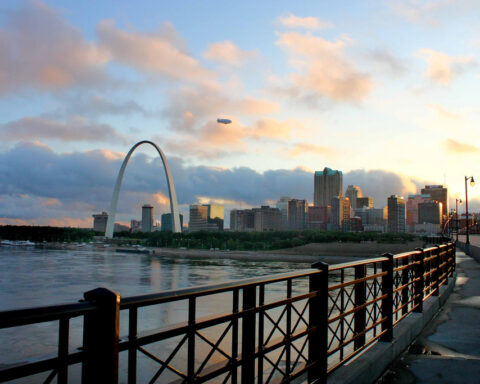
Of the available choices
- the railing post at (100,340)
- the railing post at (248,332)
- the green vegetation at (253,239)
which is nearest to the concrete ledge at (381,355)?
the railing post at (248,332)

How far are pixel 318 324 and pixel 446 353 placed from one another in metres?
3.45

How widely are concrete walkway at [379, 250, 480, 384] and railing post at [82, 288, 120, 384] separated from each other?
4.30 m

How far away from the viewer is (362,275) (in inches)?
219

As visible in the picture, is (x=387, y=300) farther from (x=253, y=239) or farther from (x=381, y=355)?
(x=253, y=239)

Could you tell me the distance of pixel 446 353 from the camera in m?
6.82

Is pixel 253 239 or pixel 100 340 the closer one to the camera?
pixel 100 340

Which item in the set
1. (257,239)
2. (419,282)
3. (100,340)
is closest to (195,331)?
(100,340)

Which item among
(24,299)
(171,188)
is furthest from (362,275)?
(171,188)

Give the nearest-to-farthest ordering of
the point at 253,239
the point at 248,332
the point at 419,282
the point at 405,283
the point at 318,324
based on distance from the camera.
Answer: the point at 248,332 < the point at 318,324 < the point at 405,283 < the point at 419,282 < the point at 253,239

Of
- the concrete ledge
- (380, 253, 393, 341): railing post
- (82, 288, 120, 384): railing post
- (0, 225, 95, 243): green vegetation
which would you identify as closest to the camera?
(82, 288, 120, 384): railing post

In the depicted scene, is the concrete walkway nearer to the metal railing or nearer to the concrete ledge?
the concrete ledge

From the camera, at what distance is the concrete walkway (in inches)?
220

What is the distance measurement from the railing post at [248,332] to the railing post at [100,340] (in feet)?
4.31

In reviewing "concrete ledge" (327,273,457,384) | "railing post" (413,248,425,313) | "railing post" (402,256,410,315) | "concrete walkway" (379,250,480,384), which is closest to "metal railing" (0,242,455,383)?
"concrete ledge" (327,273,457,384)
